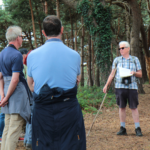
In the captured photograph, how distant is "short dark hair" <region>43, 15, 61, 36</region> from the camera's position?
2.40m

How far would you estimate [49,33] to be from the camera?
245 cm

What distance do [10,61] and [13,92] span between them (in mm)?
492

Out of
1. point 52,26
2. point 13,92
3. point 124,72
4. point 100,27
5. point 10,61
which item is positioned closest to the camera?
point 52,26

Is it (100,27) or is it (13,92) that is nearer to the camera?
(13,92)

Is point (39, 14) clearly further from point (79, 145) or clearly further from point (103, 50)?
point (79, 145)

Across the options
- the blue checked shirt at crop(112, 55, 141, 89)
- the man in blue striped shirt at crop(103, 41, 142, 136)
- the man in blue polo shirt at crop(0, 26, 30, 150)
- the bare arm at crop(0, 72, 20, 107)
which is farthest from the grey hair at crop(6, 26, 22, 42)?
the blue checked shirt at crop(112, 55, 141, 89)

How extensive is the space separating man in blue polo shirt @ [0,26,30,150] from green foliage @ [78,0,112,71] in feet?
36.6

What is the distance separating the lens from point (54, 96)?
2.28 metres

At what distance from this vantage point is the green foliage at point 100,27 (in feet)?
47.0

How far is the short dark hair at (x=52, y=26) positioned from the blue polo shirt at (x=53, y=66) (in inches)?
3.6

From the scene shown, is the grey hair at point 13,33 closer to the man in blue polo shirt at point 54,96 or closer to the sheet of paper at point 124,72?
the man in blue polo shirt at point 54,96

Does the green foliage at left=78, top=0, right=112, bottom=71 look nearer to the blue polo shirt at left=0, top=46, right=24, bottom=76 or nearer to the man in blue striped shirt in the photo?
the man in blue striped shirt

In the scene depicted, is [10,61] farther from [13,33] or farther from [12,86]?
[13,33]

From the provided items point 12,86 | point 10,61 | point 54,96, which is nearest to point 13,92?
point 12,86
